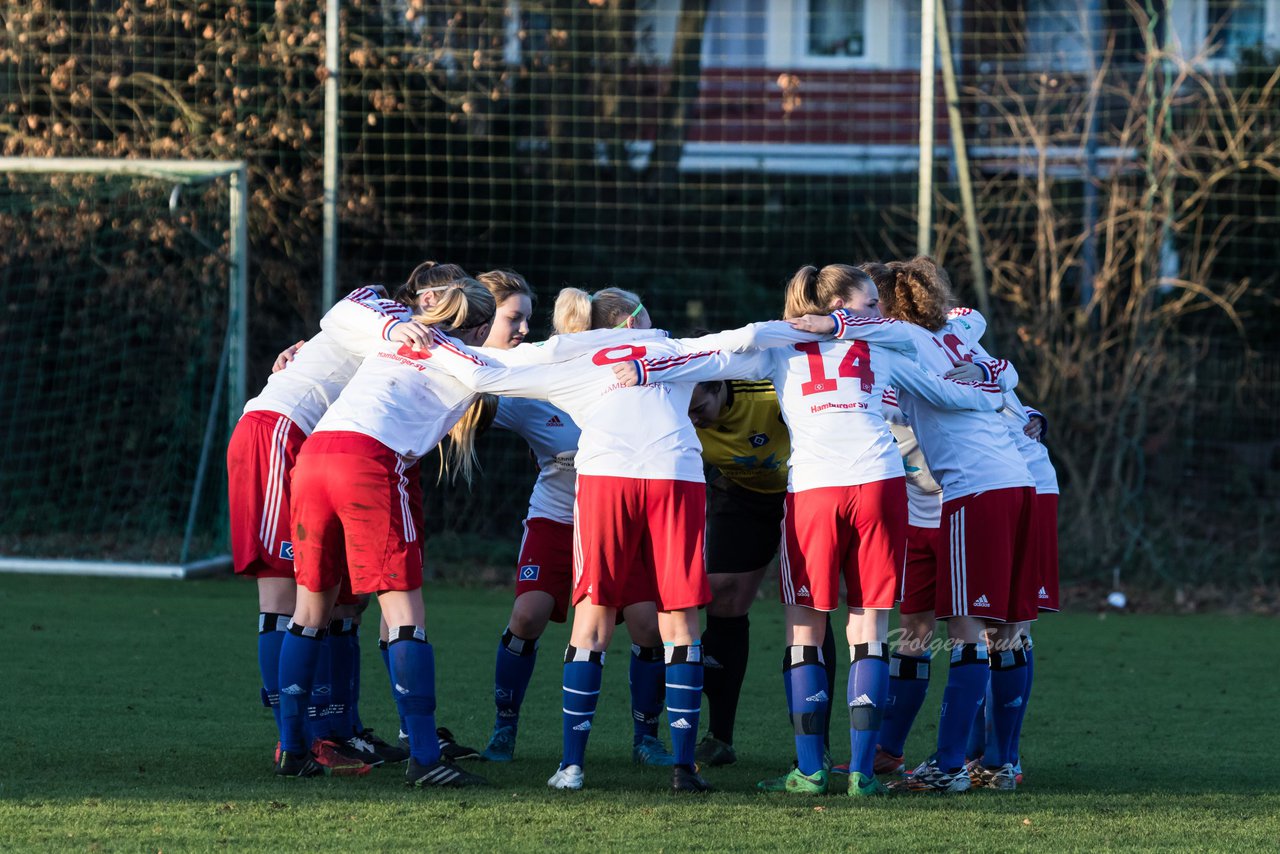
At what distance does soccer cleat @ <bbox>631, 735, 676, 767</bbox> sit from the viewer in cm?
502

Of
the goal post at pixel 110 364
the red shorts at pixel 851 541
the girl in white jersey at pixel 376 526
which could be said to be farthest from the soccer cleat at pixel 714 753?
the goal post at pixel 110 364

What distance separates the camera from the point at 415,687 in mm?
4434

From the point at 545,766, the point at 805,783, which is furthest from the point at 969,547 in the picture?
the point at 545,766

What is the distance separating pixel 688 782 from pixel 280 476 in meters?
1.70

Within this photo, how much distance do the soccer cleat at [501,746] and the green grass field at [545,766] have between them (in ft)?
0.34

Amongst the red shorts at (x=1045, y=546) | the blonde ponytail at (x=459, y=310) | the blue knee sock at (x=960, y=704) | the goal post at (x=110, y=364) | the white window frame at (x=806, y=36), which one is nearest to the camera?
the blue knee sock at (x=960, y=704)

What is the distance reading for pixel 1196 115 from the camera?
35.7ft

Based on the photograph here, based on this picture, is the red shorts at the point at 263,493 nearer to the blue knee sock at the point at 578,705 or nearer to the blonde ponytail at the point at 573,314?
the blonde ponytail at the point at 573,314

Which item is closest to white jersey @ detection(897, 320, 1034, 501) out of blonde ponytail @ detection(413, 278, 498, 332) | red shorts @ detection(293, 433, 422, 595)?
blonde ponytail @ detection(413, 278, 498, 332)

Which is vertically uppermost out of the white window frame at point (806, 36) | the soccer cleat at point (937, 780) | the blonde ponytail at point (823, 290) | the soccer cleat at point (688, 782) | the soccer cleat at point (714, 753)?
the white window frame at point (806, 36)

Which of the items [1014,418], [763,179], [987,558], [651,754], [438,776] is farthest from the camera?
[763,179]

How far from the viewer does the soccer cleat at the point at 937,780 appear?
460cm

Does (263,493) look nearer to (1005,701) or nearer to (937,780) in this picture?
(937,780)

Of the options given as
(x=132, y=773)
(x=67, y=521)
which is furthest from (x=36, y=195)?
(x=132, y=773)
